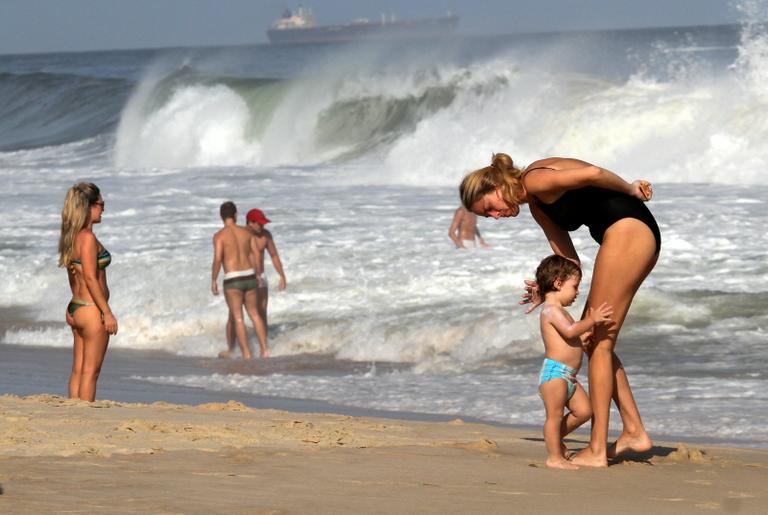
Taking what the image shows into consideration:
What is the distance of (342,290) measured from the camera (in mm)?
13312

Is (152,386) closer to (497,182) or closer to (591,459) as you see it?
(591,459)

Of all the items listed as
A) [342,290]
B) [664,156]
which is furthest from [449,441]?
[664,156]

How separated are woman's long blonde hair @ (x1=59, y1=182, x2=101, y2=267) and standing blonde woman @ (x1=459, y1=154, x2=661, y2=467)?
2721 millimetres

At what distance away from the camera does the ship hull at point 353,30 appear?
486 ft

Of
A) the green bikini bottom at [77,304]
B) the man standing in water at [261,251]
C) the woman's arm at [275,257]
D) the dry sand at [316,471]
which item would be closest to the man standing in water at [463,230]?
the woman's arm at [275,257]

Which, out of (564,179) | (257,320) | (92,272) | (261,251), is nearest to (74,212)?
(92,272)

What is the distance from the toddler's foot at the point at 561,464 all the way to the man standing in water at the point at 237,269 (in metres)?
6.30

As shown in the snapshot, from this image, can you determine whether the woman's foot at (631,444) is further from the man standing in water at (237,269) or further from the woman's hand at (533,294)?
the man standing in water at (237,269)

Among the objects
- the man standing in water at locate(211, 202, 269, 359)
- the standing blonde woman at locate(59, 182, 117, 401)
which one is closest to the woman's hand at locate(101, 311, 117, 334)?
the standing blonde woman at locate(59, 182, 117, 401)

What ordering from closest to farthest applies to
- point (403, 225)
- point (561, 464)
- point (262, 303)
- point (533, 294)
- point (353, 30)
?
point (561, 464)
point (533, 294)
point (262, 303)
point (403, 225)
point (353, 30)

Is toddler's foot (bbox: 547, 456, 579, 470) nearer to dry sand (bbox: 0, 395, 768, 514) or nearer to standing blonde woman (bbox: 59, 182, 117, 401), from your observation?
dry sand (bbox: 0, 395, 768, 514)

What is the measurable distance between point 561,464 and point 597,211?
101 centimetres

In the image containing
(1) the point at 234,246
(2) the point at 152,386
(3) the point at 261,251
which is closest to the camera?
(2) the point at 152,386

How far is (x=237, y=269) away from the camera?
11461 millimetres
